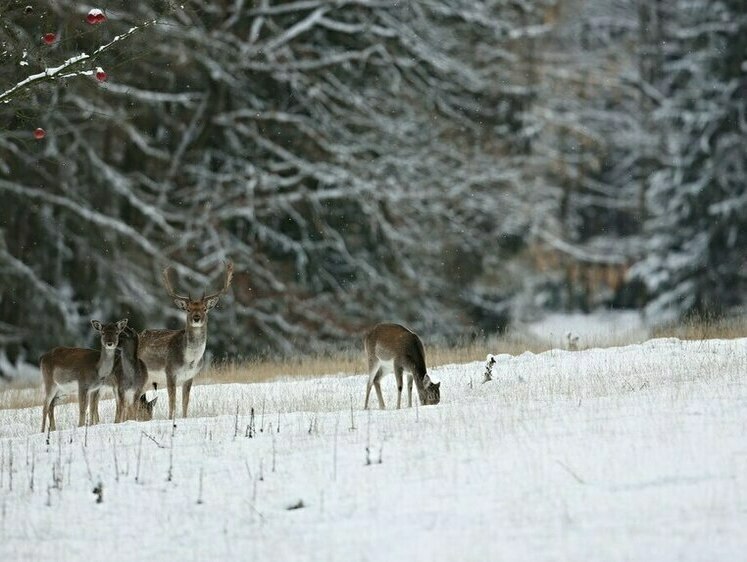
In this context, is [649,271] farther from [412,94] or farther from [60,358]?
[60,358]

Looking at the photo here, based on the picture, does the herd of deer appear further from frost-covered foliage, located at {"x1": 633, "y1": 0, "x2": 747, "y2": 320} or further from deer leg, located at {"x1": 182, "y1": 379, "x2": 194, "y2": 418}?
frost-covered foliage, located at {"x1": 633, "y1": 0, "x2": 747, "y2": 320}

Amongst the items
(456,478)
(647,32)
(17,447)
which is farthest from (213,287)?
(647,32)

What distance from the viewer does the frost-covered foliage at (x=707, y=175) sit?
35.3m

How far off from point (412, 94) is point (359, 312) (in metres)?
5.32

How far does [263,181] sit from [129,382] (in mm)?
13469

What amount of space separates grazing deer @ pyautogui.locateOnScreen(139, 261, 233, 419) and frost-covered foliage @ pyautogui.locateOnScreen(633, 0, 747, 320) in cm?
2292

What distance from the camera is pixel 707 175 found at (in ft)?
118

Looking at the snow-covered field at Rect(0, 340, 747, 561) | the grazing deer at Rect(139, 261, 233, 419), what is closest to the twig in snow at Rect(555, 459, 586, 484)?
the snow-covered field at Rect(0, 340, 747, 561)

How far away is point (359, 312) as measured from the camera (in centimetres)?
2836

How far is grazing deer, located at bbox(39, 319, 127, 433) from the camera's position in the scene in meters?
13.1


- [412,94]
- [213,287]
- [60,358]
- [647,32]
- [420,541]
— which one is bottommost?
[420,541]

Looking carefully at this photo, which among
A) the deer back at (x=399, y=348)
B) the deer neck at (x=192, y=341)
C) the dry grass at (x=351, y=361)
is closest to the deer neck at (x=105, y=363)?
the deer neck at (x=192, y=341)

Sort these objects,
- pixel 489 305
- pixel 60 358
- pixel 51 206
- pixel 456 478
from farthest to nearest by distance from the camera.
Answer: pixel 489 305
pixel 51 206
pixel 60 358
pixel 456 478

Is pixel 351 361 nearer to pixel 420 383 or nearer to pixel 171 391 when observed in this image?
pixel 171 391
